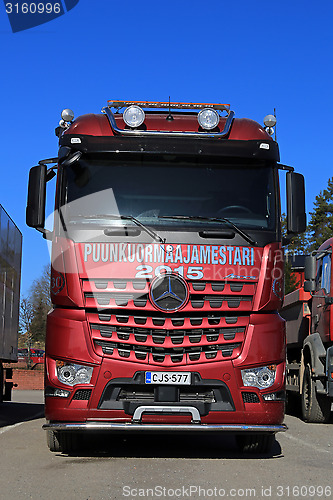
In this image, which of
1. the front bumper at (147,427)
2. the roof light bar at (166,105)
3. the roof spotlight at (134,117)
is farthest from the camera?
the roof light bar at (166,105)

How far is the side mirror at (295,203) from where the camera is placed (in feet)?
25.6

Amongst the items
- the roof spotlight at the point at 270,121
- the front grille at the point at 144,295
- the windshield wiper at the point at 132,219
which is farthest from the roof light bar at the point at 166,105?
the front grille at the point at 144,295

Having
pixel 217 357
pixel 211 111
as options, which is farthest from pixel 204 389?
pixel 211 111

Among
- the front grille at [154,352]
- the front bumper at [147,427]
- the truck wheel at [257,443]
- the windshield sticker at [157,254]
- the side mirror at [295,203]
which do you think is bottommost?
the truck wheel at [257,443]

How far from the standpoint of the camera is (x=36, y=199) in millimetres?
7602

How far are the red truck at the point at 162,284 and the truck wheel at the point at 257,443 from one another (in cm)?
79

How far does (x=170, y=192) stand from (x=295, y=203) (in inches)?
53.0

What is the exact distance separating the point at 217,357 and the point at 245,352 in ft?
0.90

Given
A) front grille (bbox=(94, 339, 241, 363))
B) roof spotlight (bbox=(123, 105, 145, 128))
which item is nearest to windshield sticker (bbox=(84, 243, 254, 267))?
front grille (bbox=(94, 339, 241, 363))

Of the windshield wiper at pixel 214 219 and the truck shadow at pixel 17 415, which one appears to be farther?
the truck shadow at pixel 17 415

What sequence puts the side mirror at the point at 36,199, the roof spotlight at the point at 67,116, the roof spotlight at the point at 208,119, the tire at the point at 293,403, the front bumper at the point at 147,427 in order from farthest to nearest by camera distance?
1. the tire at the point at 293,403
2. the roof spotlight at the point at 67,116
3. the roof spotlight at the point at 208,119
4. the side mirror at the point at 36,199
5. the front bumper at the point at 147,427

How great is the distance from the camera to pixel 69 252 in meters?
7.18

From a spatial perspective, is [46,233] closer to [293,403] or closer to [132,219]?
[132,219]

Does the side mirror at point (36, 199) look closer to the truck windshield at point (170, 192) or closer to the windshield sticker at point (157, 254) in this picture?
the truck windshield at point (170, 192)
